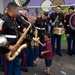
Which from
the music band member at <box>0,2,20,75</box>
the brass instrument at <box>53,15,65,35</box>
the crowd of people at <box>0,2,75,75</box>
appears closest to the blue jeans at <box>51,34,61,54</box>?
the crowd of people at <box>0,2,75,75</box>

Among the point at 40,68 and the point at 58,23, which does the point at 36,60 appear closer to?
the point at 40,68

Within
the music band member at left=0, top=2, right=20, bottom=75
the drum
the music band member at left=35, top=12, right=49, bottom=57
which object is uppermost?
the music band member at left=0, top=2, right=20, bottom=75

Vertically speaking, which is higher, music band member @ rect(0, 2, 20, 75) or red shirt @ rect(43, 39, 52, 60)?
music band member @ rect(0, 2, 20, 75)

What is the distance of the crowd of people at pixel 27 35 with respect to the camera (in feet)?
16.4

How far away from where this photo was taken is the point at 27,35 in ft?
19.3

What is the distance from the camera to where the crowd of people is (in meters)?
5.01

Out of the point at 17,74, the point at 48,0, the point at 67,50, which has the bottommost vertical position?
the point at 67,50

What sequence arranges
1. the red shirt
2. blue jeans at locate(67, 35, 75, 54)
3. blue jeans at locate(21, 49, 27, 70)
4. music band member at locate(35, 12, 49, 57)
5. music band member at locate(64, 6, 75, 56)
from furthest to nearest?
blue jeans at locate(67, 35, 75, 54) < music band member at locate(64, 6, 75, 56) < music band member at locate(35, 12, 49, 57) < blue jeans at locate(21, 49, 27, 70) < the red shirt

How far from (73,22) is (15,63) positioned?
3682 mm

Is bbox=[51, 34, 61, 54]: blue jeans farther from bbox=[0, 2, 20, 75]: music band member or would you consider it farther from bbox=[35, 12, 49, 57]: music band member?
bbox=[0, 2, 20, 75]: music band member

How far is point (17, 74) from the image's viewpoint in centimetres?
552

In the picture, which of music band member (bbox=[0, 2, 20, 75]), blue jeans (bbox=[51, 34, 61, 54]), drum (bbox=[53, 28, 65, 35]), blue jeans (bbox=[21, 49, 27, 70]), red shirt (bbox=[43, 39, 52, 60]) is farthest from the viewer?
blue jeans (bbox=[51, 34, 61, 54])

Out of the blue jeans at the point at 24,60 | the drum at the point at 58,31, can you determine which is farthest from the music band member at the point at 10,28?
the drum at the point at 58,31

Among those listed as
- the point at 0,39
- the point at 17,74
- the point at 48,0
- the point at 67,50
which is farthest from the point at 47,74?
the point at 48,0
